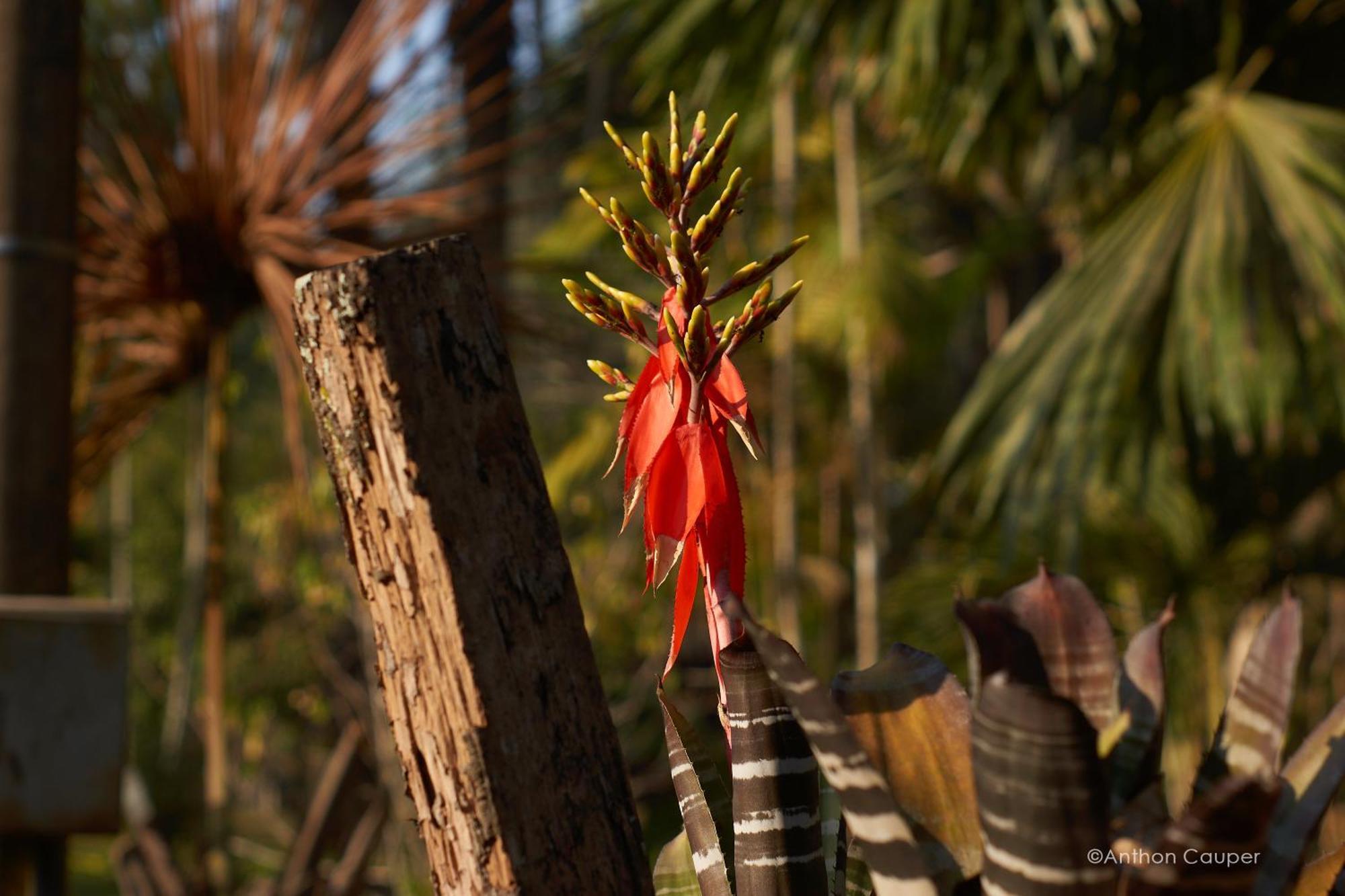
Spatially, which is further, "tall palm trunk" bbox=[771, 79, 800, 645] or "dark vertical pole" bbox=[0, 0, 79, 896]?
"tall palm trunk" bbox=[771, 79, 800, 645]

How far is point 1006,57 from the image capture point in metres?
2.34

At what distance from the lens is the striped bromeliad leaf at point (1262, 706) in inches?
19.1

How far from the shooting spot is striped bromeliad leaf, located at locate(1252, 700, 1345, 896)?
458 mm

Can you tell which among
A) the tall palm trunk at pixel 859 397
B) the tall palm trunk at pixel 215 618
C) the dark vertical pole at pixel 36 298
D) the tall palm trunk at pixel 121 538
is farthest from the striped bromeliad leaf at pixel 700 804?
the tall palm trunk at pixel 121 538

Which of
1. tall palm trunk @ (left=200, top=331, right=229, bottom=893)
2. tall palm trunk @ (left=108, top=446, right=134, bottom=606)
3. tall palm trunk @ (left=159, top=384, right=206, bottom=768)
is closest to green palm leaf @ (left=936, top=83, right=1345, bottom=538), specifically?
tall palm trunk @ (left=200, top=331, right=229, bottom=893)

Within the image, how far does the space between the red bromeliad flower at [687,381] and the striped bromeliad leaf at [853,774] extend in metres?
→ 0.09

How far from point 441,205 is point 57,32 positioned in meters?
0.55

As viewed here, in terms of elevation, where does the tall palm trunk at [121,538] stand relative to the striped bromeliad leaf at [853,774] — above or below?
above

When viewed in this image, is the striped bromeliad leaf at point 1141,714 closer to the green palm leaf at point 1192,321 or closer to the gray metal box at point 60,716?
the gray metal box at point 60,716

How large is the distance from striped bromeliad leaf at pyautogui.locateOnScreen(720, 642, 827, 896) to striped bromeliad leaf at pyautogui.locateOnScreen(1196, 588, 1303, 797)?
0.55ft

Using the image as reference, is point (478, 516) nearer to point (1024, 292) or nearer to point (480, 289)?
point (480, 289)

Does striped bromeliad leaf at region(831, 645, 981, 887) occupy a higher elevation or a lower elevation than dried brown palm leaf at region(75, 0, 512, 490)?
lower

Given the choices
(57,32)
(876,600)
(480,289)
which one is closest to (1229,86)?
(876,600)

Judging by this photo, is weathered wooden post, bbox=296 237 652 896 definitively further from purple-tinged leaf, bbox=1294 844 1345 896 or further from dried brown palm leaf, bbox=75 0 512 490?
dried brown palm leaf, bbox=75 0 512 490
